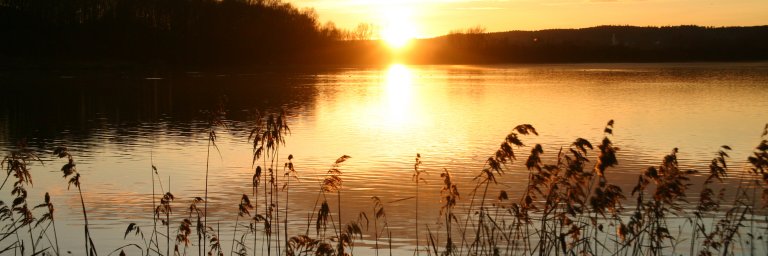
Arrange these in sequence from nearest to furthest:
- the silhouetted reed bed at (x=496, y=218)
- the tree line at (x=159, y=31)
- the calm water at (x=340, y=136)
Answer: the silhouetted reed bed at (x=496, y=218) < the calm water at (x=340, y=136) < the tree line at (x=159, y=31)

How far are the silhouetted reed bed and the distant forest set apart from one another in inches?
2343

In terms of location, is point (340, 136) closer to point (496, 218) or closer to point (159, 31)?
point (496, 218)

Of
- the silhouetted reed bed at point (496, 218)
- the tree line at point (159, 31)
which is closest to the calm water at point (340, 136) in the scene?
the silhouetted reed bed at point (496, 218)

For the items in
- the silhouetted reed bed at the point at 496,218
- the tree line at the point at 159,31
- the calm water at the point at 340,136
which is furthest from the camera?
the tree line at the point at 159,31

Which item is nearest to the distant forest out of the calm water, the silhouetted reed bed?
the calm water

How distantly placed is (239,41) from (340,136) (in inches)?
3045

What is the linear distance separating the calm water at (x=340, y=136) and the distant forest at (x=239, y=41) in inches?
1491

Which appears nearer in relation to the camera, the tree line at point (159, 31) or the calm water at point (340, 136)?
the calm water at point (340, 136)

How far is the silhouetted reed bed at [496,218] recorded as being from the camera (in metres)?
5.27

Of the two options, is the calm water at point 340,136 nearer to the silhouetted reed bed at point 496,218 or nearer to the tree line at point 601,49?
the silhouetted reed bed at point 496,218

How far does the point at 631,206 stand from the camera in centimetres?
1029

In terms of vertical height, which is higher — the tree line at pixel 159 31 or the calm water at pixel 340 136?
the tree line at pixel 159 31

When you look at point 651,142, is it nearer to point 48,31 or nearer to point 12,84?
point 12,84

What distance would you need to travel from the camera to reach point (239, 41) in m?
94.7
